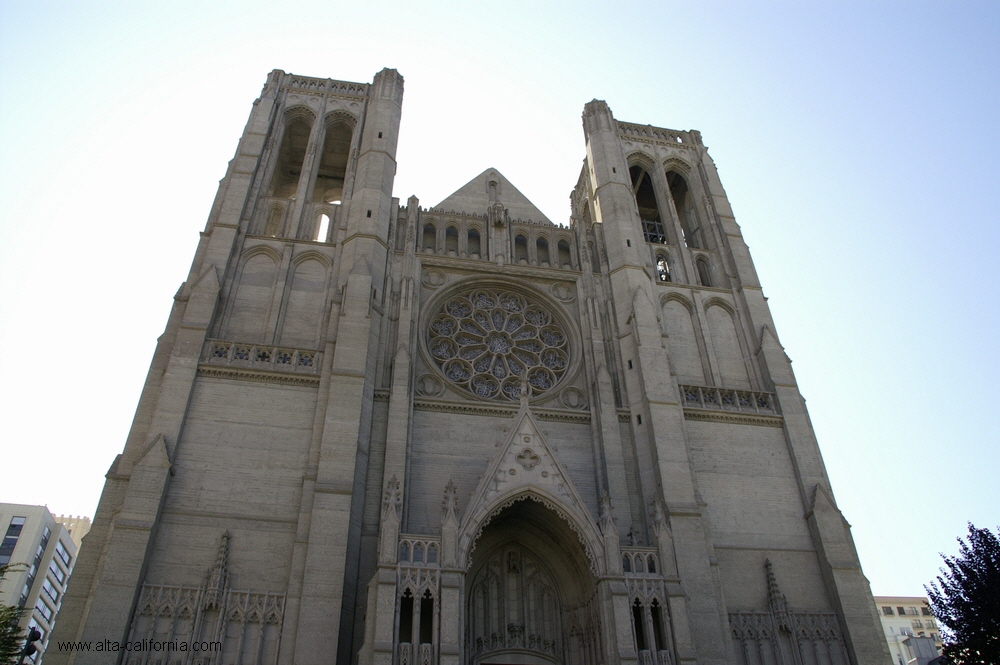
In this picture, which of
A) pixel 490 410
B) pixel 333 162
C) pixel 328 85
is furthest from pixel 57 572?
pixel 490 410

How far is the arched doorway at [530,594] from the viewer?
15625mm

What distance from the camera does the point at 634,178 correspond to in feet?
97.9

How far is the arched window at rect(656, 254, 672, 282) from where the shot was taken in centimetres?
2491

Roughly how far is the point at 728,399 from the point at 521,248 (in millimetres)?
8504

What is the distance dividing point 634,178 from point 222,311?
59.8 feet

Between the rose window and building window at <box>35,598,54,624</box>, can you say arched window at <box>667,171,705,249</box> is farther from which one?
building window at <box>35,598,54,624</box>

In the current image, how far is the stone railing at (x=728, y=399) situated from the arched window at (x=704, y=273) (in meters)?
Answer: 5.32

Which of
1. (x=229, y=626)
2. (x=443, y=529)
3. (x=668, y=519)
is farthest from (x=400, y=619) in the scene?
(x=668, y=519)

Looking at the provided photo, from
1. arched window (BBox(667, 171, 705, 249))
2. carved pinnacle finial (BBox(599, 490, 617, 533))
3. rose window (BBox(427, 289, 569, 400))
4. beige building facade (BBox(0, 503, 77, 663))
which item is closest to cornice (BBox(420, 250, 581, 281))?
rose window (BBox(427, 289, 569, 400))

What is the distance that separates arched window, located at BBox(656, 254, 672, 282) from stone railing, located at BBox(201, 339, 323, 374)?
1274 centimetres

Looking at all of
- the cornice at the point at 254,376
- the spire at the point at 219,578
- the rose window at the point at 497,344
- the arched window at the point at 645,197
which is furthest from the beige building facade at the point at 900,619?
the spire at the point at 219,578

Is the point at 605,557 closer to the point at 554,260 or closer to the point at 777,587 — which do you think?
the point at 777,587

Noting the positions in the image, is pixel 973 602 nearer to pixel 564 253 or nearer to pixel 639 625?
pixel 639 625

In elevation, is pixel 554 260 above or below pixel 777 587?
above
